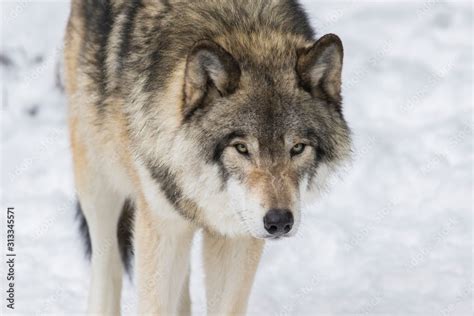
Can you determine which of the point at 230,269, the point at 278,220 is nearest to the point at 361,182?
the point at 230,269

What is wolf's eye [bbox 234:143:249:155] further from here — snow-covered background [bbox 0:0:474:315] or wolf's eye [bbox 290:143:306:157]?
snow-covered background [bbox 0:0:474:315]

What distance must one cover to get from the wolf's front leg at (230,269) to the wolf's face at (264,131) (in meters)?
0.48

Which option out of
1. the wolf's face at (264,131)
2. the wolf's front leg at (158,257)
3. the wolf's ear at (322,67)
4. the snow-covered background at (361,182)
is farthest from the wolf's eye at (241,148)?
the snow-covered background at (361,182)

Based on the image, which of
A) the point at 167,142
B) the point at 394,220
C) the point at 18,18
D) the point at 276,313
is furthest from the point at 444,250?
the point at 18,18

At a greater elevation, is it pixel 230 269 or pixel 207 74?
pixel 207 74

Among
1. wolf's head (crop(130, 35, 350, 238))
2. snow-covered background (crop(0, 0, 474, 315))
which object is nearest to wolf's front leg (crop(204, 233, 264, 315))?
wolf's head (crop(130, 35, 350, 238))

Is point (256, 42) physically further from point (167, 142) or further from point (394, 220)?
point (394, 220)

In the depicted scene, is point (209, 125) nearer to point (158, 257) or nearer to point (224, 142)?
point (224, 142)

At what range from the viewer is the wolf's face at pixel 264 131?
4.02m

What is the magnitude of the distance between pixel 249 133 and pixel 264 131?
62 mm

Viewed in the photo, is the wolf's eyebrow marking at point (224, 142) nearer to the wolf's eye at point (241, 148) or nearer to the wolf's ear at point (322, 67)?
the wolf's eye at point (241, 148)

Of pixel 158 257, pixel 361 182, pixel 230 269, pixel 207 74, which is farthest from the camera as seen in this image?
pixel 361 182

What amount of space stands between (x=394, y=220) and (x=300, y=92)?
10.2 ft

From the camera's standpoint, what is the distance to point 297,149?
4.15 metres
